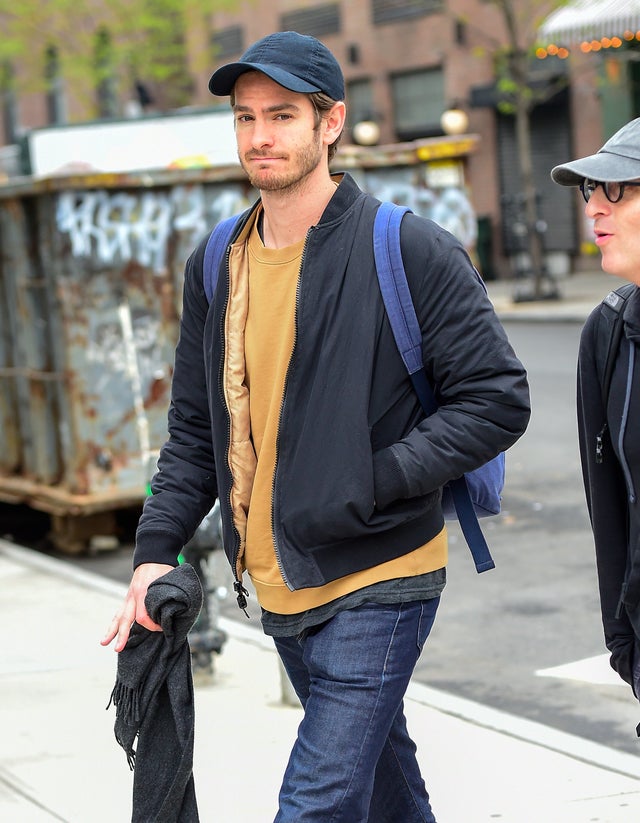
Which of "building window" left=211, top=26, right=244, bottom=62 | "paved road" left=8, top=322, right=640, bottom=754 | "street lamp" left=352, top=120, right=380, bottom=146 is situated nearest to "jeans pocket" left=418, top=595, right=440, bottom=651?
"paved road" left=8, top=322, right=640, bottom=754

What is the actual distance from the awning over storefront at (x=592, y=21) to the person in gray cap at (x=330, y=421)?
60.1 ft

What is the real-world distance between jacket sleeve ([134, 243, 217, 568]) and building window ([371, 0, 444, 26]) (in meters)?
27.7

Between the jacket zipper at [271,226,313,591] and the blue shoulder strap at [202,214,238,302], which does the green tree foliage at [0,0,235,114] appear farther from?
the jacket zipper at [271,226,313,591]

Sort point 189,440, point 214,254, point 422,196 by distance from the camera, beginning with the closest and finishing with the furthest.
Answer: point 214,254
point 189,440
point 422,196

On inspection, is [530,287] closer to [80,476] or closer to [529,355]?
[529,355]

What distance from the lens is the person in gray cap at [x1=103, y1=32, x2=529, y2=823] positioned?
2.90 meters

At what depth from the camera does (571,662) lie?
609 centimetres

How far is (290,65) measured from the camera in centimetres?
299

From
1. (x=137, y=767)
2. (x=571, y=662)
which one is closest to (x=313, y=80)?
(x=137, y=767)

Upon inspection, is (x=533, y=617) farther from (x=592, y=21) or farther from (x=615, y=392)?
(x=592, y=21)

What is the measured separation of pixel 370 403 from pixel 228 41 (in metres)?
34.6

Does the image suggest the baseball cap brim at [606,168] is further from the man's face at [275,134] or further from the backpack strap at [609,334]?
the man's face at [275,134]

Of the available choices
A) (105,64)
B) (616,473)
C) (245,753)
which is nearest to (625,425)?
(616,473)

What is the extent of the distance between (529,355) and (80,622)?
33.5 feet
